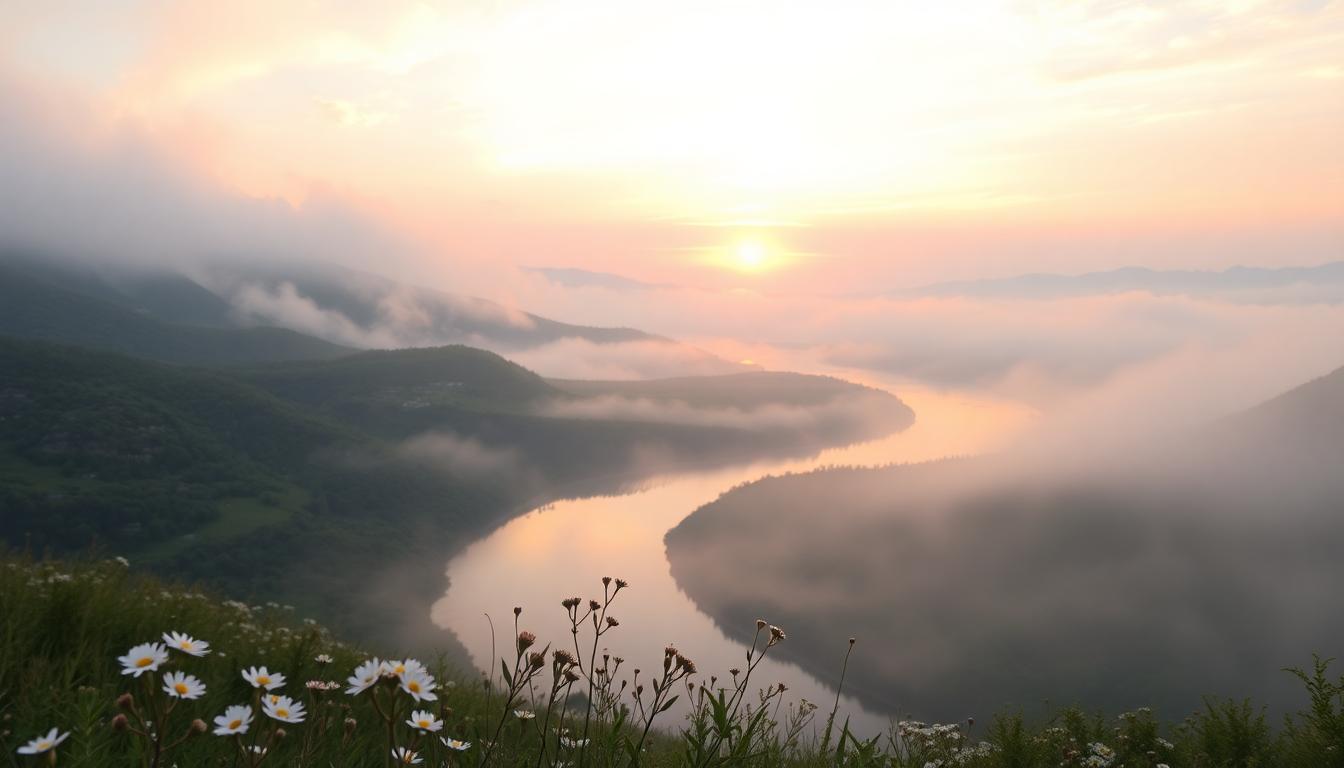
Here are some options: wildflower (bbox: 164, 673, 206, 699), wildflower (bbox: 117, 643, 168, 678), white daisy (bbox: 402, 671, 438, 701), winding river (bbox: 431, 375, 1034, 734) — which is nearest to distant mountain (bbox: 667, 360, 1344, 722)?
winding river (bbox: 431, 375, 1034, 734)

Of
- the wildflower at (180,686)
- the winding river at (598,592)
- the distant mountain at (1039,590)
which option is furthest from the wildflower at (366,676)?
the distant mountain at (1039,590)

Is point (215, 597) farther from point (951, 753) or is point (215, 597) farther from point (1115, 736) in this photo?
point (1115, 736)

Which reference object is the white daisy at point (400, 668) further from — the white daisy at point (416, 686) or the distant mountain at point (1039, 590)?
the distant mountain at point (1039, 590)

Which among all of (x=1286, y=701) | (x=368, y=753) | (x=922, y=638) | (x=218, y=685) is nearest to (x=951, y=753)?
(x=368, y=753)

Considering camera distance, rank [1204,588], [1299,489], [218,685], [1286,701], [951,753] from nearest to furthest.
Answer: [218,685]
[951,753]
[1286,701]
[1204,588]
[1299,489]

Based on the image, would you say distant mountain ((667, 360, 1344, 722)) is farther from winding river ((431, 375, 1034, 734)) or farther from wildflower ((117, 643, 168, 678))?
wildflower ((117, 643, 168, 678))

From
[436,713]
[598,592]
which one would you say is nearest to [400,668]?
[436,713]
